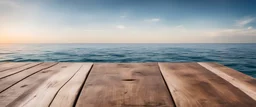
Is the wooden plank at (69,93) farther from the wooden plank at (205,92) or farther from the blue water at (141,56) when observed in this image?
the blue water at (141,56)

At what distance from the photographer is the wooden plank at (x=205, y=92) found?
844mm

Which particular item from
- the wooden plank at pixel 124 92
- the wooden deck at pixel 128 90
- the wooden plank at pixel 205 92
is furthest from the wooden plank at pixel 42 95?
the wooden plank at pixel 205 92

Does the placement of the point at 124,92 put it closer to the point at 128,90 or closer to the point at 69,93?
the point at 128,90

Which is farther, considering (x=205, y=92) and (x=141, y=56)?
(x=141, y=56)

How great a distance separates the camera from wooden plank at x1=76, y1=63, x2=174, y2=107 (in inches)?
33.4

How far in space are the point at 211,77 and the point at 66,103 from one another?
1031 millimetres

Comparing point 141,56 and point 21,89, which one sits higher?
point 21,89

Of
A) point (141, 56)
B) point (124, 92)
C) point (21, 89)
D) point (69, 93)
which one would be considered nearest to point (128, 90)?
point (124, 92)

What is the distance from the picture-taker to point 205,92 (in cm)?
100

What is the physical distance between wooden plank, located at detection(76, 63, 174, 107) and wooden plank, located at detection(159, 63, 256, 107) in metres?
0.06

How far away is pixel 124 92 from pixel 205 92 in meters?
0.45

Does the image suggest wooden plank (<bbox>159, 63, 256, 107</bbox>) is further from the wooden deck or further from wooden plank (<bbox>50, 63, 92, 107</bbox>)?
wooden plank (<bbox>50, 63, 92, 107</bbox>)

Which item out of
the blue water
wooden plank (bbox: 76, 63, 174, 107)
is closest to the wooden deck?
wooden plank (bbox: 76, 63, 174, 107)

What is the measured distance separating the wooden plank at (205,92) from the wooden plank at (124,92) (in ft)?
0.20
